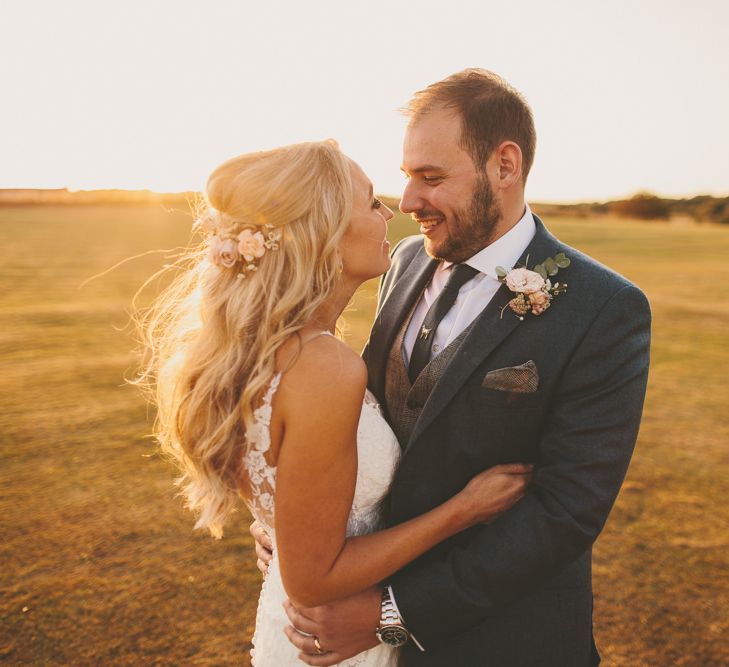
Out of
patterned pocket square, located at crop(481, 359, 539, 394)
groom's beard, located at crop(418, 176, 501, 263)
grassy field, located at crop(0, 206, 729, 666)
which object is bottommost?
grassy field, located at crop(0, 206, 729, 666)

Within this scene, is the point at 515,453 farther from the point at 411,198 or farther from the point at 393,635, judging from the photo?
the point at 411,198

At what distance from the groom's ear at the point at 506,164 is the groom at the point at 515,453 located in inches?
13.5

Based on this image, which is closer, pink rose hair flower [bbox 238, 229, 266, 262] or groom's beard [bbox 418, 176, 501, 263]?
pink rose hair flower [bbox 238, 229, 266, 262]

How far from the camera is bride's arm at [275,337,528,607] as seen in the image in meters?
1.95

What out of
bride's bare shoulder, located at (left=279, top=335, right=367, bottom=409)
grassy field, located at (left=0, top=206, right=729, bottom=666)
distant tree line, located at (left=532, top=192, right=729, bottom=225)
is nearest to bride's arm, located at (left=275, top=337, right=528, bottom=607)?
bride's bare shoulder, located at (left=279, top=335, right=367, bottom=409)

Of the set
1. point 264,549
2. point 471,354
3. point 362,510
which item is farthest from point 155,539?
point 471,354

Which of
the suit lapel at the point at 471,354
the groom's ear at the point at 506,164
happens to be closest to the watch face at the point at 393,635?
the suit lapel at the point at 471,354

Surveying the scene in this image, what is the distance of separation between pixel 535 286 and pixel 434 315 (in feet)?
1.66

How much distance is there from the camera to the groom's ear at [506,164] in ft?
9.11

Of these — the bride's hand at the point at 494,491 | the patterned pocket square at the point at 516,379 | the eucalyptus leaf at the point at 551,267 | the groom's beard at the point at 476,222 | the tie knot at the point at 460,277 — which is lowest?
the bride's hand at the point at 494,491

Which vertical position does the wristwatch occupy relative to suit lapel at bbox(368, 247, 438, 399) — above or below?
below

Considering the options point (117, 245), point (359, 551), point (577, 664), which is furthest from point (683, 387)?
point (117, 245)

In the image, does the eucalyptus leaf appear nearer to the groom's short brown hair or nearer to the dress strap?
the groom's short brown hair

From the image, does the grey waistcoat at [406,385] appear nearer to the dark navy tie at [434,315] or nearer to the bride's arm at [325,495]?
the dark navy tie at [434,315]
